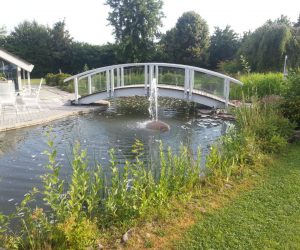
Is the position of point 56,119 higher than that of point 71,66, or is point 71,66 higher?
Result: point 71,66

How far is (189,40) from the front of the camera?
26.4 metres

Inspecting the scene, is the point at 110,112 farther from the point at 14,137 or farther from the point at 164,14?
the point at 164,14

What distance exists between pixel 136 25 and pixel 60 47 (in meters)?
7.83

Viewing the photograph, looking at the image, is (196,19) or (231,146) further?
(196,19)

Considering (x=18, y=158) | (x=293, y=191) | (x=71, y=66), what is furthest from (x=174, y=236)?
(x=71, y=66)

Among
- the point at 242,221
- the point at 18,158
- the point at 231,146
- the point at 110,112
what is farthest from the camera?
the point at 110,112

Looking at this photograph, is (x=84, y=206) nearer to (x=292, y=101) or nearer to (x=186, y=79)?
(x=292, y=101)

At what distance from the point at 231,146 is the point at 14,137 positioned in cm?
529

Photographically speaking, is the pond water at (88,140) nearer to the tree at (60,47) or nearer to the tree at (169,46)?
the tree at (169,46)

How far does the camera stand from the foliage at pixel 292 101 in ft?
21.0

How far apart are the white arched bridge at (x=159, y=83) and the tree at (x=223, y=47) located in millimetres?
16496

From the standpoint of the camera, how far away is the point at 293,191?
12.2 ft

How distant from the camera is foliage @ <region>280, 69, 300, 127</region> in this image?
6414 mm

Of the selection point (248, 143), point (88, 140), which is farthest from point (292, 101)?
point (88, 140)
